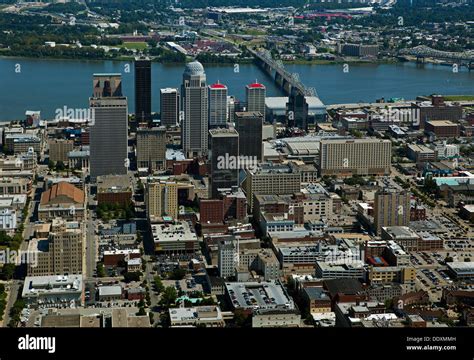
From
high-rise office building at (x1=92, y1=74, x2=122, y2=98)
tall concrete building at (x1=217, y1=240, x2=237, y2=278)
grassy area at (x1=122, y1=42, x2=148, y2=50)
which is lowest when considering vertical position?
tall concrete building at (x1=217, y1=240, x2=237, y2=278)

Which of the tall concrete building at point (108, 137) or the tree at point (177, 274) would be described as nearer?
the tree at point (177, 274)

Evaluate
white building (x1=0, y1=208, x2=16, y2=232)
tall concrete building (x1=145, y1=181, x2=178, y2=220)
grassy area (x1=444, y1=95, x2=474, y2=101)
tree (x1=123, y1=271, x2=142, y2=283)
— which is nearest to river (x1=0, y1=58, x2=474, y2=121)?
grassy area (x1=444, y1=95, x2=474, y2=101)

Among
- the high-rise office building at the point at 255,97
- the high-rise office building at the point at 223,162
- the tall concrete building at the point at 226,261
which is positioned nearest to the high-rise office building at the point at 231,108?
the high-rise office building at the point at 255,97

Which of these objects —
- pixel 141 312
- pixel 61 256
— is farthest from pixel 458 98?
pixel 141 312

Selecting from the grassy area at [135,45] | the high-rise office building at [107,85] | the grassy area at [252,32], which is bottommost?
the high-rise office building at [107,85]

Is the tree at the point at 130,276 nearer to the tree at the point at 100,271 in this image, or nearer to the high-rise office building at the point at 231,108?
the tree at the point at 100,271

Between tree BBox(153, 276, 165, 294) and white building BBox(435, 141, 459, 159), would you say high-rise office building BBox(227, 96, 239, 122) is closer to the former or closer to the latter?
white building BBox(435, 141, 459, 159)

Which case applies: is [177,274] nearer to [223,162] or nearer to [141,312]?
[141,312]
